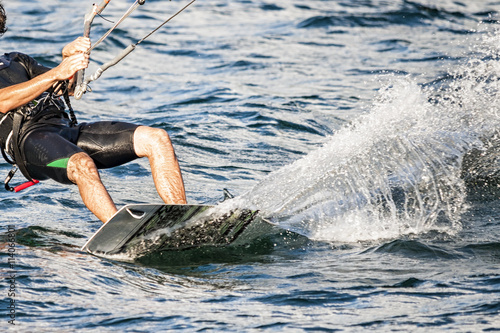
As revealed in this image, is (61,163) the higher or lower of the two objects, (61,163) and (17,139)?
the lower

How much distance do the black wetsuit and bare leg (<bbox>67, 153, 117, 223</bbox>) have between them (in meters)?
0.08

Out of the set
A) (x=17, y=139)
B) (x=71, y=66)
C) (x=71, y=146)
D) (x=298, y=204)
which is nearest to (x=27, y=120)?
(x=17, y=139)

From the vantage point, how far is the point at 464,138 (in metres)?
7.39

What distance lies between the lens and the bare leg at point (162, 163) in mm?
5469

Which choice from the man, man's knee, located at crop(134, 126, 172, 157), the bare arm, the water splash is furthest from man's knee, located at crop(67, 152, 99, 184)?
the water splash

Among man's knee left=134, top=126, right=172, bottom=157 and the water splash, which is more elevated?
man's knee left=134, top=126, right=172, bottom=157

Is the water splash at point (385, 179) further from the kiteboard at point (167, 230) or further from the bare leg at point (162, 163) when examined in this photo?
the bare leg at point (162, 163)

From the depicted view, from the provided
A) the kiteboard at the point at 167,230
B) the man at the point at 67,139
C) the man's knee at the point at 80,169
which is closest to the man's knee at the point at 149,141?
the man at the point at 67,139

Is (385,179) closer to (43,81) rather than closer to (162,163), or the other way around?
(162,163)

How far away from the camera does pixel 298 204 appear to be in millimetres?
6320

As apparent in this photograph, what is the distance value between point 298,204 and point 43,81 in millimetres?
2459

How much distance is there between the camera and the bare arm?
523 centimetres

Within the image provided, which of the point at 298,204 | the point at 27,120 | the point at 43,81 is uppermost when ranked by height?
the point at 43,81

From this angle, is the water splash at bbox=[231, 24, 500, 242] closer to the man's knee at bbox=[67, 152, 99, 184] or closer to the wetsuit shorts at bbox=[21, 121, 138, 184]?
the wetsuit shorts at bbox=[21, 121, 138, 184]
